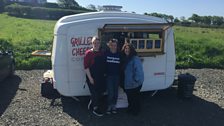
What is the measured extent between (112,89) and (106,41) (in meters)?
1.32

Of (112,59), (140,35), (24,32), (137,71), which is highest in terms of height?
(140,35)

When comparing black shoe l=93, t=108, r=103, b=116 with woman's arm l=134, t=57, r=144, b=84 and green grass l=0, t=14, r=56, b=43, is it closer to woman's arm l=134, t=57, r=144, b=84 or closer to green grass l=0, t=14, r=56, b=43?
woman's arm l=134, t=57, r=144, b=84

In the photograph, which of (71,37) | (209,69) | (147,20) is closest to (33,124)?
(71,37)

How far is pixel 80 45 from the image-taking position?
9070 mm

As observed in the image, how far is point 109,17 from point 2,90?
14.2 feet

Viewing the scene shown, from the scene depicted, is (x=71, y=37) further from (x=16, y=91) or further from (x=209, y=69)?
(x=209, y=69)

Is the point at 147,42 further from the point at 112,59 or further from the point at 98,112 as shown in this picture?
the point at 98,112

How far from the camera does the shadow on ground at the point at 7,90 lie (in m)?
9.68

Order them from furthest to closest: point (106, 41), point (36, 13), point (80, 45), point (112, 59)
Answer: point (36, 13) → point (106, 41) → point (80, 45) → point (112, 59)

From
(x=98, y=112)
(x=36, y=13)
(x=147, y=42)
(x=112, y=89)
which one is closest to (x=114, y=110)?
(x=98, y=112)

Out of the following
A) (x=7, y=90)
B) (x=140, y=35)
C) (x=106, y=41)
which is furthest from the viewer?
(x=7, y=90)

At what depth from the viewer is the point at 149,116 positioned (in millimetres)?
8867

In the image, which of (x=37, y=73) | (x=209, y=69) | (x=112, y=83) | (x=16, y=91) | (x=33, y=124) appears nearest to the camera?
(x=33, y=124)

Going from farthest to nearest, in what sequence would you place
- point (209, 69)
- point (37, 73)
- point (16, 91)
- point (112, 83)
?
point (209, 69) < point (37, 73) < point (16, 91) < point (112, 83)
